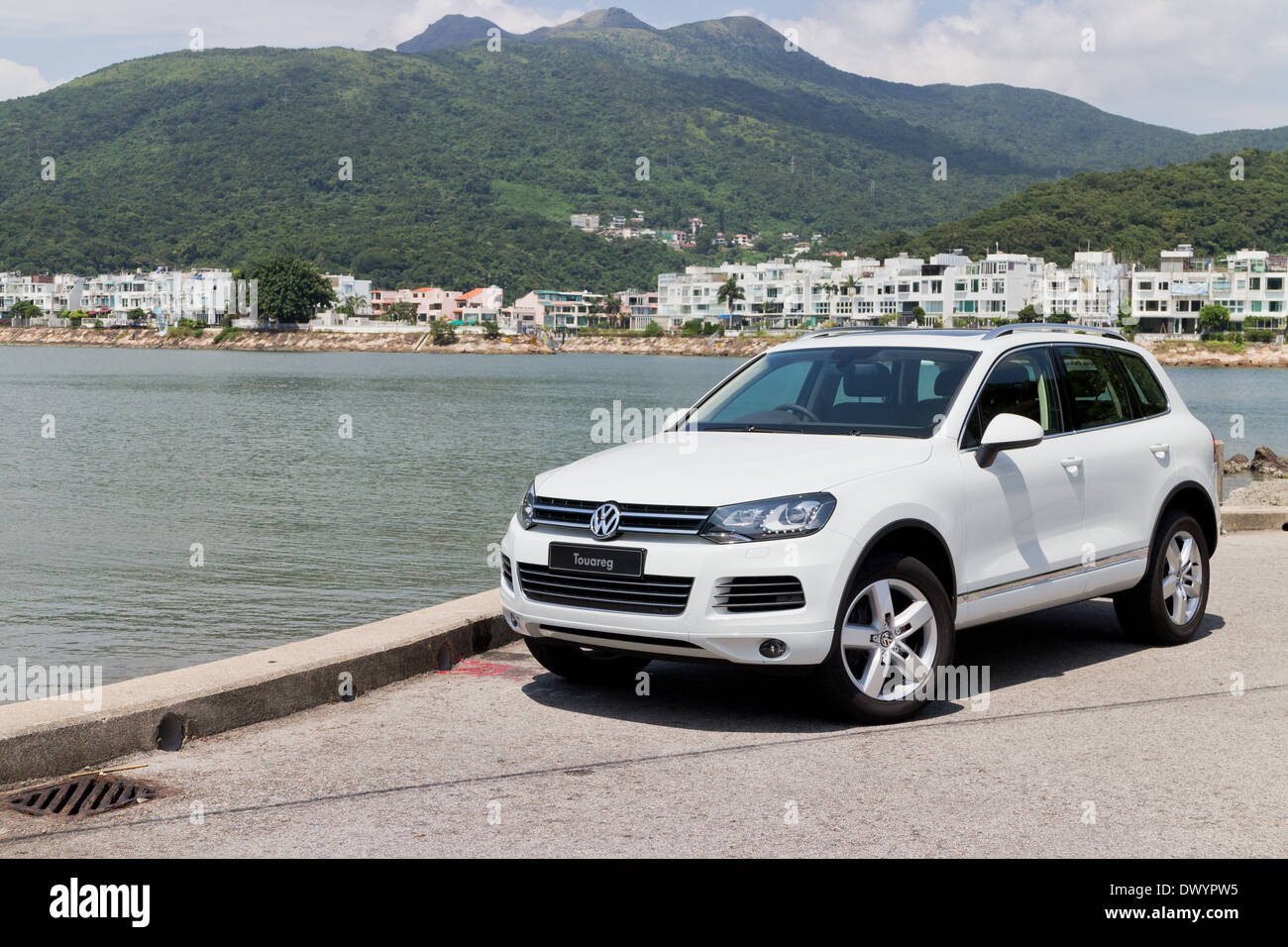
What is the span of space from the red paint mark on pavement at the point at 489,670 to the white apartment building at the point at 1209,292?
161 m

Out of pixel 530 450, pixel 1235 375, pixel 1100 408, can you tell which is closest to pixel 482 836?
pixel 1100 408

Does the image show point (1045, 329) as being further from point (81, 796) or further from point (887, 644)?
point (81, 796)

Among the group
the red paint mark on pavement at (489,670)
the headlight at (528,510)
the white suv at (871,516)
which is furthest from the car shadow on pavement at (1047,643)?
the headlight at (528,510)

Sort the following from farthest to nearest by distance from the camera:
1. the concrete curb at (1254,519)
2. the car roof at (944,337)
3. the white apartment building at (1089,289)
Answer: the white apartment building at (1089,289) → the concrete curb at (1254,519) → the car roof at (944,337)

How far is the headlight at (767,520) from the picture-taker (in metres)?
6.18

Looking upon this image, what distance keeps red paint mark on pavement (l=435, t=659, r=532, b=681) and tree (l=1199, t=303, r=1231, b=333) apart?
159 m

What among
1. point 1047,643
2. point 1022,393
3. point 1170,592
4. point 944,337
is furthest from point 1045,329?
point 1047,643

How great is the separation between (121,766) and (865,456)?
3.52m

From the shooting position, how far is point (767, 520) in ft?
20.4

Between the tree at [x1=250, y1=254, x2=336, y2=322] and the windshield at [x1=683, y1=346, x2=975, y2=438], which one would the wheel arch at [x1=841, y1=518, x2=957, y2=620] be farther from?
the tree at [x1=250, y1=254, x2=336, y2=322]

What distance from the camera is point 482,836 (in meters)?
4.88

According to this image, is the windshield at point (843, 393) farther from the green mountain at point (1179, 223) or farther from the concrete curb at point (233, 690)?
the green mountain at point (1179, 223)

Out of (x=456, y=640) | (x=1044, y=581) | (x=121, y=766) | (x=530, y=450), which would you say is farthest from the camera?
(x=530, y=450)
